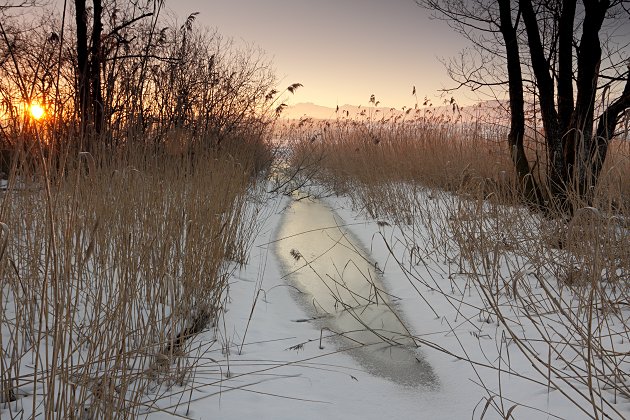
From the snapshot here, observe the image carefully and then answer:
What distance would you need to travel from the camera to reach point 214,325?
2.74 m

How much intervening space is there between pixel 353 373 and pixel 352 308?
2.29 feet

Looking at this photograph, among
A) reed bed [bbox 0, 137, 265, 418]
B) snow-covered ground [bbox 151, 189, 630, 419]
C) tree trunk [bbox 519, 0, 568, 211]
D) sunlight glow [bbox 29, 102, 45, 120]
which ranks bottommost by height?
snow-covered ground [bbox 151, 189, 630, 419]

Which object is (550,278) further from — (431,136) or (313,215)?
(431,136)

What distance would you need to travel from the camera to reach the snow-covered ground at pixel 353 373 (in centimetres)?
200

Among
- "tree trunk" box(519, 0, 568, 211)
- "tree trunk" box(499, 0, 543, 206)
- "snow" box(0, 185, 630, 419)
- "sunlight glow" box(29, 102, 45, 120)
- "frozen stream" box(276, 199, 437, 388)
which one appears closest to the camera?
"sunlight glow" box(29, 102, 45, 120)

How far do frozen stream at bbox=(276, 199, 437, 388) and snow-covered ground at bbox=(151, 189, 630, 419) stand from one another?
0.04m

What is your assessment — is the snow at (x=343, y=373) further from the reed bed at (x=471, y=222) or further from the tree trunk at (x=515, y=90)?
the tree trunk at (x=515, y=90)

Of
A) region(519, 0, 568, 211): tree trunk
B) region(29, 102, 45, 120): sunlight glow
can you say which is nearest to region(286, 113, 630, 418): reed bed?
region(519, 0, 568, 211): tree trunk

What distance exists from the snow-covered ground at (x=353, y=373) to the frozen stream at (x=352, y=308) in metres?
0.04

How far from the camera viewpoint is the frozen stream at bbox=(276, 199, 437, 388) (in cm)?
258

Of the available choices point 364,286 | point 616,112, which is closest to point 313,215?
point 364,286

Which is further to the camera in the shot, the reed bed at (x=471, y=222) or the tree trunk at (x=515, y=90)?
the tree trunk at (x=515, y=90)

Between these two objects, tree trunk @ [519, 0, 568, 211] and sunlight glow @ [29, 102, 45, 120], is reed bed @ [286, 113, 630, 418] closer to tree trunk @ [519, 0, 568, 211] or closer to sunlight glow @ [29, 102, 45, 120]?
tree trunk @ [519, 0, 568, 211]

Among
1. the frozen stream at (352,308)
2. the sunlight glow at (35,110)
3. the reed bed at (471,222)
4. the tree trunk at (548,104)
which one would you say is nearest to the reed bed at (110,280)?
the sunlight glow at (35,110)
